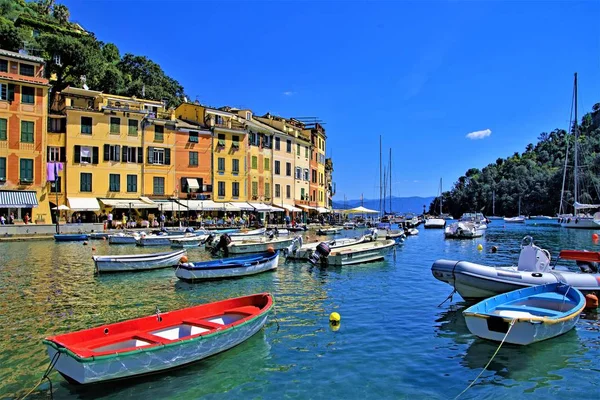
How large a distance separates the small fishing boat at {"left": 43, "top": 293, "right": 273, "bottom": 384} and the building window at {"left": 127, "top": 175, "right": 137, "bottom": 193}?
133 feet

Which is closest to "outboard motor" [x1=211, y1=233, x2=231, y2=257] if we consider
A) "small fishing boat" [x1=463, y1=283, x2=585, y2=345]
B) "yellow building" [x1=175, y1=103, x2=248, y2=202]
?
"small fishing boat" [x1=463, y1=283, x2=585, y2=345]

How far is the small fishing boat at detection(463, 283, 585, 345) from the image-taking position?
10.5 metres

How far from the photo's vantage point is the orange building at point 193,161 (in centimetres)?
5269

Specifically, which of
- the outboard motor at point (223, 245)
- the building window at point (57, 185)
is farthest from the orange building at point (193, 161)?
the outboard motor at point (223, 245)


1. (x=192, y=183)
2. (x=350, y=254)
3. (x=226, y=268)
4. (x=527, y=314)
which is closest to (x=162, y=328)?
(x=527, y=314)

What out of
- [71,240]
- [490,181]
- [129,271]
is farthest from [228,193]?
[490,181]

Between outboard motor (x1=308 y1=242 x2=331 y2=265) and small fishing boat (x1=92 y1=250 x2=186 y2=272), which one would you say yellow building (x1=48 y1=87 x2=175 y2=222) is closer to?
small fishing boat (x1=92 y1=250 x2=186 y2=272)

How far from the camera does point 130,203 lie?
4697cm

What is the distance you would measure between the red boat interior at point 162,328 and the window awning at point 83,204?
3731 cm

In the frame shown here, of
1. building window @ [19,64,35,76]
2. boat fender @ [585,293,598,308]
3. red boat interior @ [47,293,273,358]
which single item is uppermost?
building window @ [19,64,35,76]

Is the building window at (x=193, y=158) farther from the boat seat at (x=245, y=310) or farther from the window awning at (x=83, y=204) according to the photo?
the boat seat at (x=245, y=310)

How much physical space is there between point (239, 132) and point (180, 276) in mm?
38952

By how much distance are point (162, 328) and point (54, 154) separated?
41.5m

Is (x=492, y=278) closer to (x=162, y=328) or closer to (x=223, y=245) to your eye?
(x=162, y=328)
